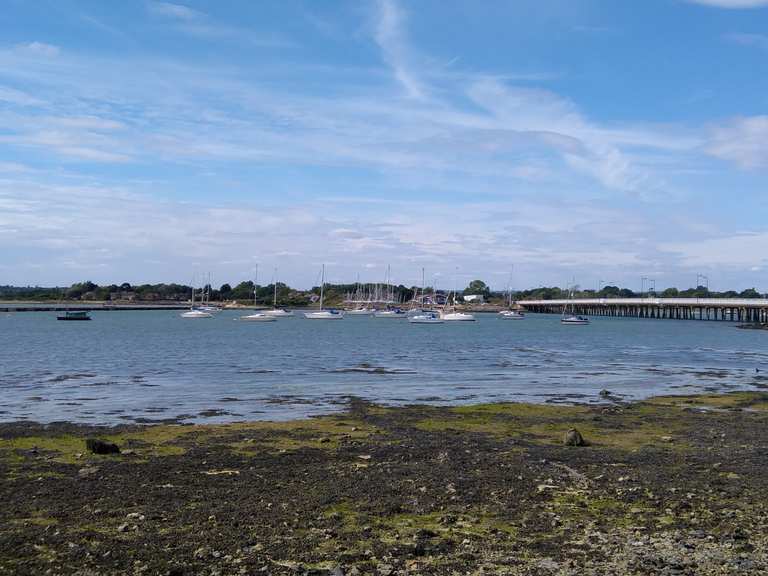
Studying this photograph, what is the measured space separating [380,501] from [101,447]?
8789 mm

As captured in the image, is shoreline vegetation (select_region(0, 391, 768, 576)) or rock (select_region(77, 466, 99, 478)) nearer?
shoreline vegetation (select_region(0, 391, 768, 576))

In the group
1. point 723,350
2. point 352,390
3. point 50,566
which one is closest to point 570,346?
point 723,350

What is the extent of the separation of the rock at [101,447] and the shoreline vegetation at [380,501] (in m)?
0.22

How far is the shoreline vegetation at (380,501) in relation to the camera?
40.4 ft

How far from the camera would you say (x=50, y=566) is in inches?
465

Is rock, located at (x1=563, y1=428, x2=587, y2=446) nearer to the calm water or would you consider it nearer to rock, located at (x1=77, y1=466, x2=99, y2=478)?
the calm water

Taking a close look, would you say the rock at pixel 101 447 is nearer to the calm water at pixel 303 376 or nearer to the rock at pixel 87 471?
the rock at pixel 87 471

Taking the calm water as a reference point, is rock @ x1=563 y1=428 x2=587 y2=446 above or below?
above

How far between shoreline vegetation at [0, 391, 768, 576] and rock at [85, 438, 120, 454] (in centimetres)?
22

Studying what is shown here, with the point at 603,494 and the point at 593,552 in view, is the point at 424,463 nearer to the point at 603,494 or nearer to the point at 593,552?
the point at 603,494

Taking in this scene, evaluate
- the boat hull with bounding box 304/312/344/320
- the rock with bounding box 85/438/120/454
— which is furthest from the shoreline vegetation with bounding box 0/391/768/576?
the boat hull with bounding box 304/312/344/320

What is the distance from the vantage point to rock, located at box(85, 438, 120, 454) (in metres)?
20.9

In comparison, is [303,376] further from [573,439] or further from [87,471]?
[87,471]

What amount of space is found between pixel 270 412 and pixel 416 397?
884 cm
